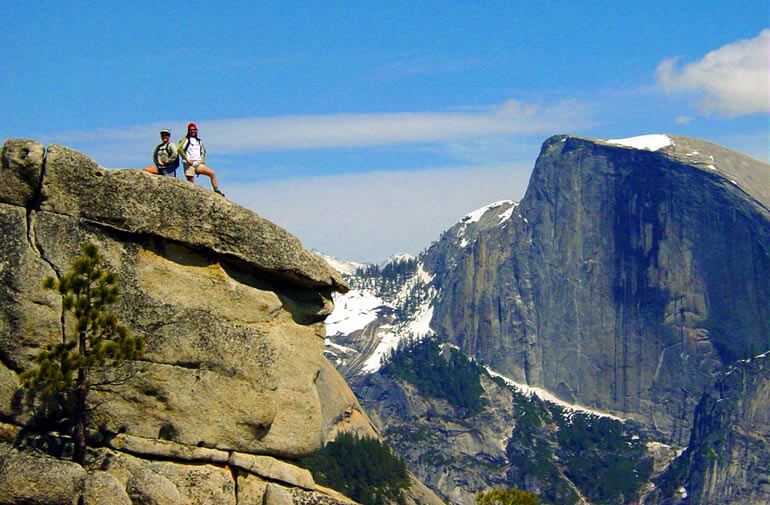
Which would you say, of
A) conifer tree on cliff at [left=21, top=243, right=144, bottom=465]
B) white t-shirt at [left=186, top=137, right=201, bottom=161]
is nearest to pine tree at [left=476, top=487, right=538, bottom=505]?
white t-shirt at [left=186, top=137, right=201, bottom=161]

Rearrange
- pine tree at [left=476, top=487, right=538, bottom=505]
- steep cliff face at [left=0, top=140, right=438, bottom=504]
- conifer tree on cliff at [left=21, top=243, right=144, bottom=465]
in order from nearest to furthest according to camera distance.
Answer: conifer tree on cliff at [left=21, top=243, right=144, bottom=465] → steep cliff face at [left=0, top=140, right=438, bottom=504] → pine tree at [left=476, top=487, right=538, bottom=505]

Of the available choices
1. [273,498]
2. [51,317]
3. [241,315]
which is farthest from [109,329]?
[273,498]

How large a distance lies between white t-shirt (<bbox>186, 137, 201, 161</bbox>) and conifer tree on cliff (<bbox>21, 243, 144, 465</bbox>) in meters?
5.42

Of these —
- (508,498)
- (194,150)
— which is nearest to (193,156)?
(194,150)

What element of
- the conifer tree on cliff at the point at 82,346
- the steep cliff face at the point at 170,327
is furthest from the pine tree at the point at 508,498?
the conifer tree on cliff at the point at 82,346

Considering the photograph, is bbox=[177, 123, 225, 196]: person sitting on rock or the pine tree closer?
bbox=[177, 123, 225, 196]: person sitting on rock

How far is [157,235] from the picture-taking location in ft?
133

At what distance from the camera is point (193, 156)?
1681 inches

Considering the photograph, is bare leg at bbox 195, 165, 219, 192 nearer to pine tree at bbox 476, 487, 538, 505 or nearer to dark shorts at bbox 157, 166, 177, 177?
dark shorts at bbox 157, 166, 177, 177

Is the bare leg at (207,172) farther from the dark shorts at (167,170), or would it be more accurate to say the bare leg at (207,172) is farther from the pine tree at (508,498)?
the pine tree at (508,498)

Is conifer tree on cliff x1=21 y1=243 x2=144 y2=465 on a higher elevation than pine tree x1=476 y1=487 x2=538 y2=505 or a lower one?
higher

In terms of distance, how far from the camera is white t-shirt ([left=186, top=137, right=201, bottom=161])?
42625mm

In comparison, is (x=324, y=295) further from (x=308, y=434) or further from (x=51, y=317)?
(x=51, y=317)

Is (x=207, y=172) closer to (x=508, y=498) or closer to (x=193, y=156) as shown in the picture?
(x=193, y=156)
